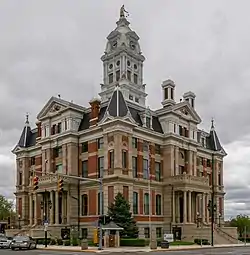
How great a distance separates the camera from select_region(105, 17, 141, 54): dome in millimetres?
80188

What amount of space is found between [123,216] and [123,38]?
35.4m

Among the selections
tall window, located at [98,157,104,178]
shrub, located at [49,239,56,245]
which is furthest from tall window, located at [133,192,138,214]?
shrub, located at [49,239,56,245]

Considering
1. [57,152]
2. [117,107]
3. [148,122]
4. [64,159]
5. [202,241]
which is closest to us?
[202,241]

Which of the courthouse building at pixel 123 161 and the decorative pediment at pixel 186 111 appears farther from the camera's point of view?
Result: the decorative pediment at pixel 186 111

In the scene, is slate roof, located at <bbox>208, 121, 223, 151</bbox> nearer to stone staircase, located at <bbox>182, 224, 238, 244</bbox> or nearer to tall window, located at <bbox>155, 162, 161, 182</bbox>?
tall window, located at <bbox>155, 162, 161, 182</bbox>

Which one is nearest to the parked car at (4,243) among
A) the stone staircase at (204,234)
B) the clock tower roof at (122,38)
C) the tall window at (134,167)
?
the tall window at (134,167)

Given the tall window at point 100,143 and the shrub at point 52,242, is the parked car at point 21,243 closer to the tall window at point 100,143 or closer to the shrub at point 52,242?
the shrub at point 52,242

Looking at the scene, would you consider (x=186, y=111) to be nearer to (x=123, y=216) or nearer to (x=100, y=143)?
(x=100, y=143)

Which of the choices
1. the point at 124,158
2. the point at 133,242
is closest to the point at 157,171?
the point at 124,158

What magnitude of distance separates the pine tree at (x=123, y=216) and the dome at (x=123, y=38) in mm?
31210

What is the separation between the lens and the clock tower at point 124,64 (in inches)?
3076

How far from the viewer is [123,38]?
264 feet

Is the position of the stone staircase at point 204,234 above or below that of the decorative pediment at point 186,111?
below

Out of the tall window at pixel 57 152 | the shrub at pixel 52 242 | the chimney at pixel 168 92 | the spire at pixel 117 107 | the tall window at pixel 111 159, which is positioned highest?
the chimney at pixel 168 92
